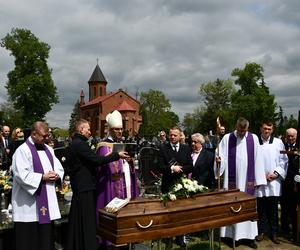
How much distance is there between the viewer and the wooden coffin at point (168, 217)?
4.47 meters

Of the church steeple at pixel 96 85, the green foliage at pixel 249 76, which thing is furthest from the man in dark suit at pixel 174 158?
the church steeple at pixel 96 85

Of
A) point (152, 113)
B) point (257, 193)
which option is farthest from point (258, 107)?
point (257, 193)

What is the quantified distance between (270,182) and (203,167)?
133 cm

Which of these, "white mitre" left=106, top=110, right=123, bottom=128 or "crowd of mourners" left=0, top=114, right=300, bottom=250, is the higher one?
"white mitre" left=106, top=110, right=123, bottom=128

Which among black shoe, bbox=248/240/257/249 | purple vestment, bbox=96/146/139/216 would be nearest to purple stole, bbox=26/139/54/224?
purple vestment, bbox=96/146/139/216

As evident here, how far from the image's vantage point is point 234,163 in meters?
7.53

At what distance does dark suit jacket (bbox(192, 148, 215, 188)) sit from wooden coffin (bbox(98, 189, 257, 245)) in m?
1.98

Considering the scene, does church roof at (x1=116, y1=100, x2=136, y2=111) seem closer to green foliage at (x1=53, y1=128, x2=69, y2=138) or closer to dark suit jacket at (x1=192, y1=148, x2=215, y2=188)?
green foliage at (x1=53, y1=128, x2=69, y2=138)

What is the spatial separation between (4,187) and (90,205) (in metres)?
1.97

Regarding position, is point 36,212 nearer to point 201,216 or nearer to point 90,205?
point 90,205

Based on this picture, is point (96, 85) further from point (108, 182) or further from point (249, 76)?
point (108, 182)

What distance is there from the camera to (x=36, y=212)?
5.45 m

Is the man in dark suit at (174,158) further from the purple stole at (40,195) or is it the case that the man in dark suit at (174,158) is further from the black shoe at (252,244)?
the purple stole at (40,195)

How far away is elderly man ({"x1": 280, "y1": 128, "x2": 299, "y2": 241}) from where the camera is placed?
25.4ft
